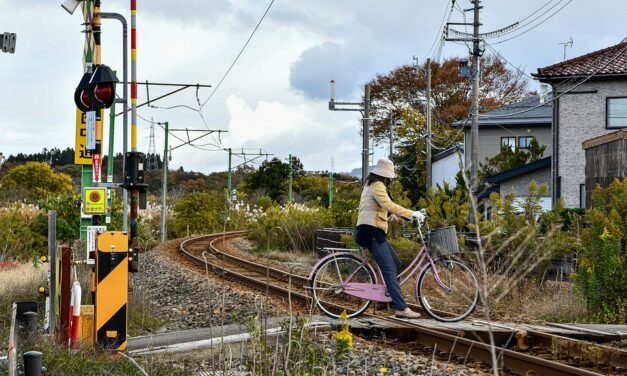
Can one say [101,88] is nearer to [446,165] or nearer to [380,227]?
[380,227]

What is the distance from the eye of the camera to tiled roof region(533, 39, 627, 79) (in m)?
33.4

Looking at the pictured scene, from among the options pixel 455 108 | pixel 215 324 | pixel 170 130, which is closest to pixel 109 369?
pixel 215 324

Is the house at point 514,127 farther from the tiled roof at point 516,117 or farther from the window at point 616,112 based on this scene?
the window at point 616,112

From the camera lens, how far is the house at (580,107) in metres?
33.8

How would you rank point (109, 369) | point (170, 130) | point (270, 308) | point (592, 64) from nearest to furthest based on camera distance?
point (109, 369), point (270, 308), point (592, 64), point (170, 130)

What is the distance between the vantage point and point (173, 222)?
149ft

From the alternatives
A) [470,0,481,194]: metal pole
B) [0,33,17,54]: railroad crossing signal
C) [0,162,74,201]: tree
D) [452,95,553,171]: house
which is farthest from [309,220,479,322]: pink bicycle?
[0,162,74,201]: tree

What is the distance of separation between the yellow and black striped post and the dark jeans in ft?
10.1

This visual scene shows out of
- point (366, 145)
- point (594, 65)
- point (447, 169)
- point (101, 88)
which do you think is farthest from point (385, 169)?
point (447, 169)

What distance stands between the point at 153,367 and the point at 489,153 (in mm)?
43706

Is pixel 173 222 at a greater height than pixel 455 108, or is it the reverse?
pixel 455 108

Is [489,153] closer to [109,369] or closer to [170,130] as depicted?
[170,130]

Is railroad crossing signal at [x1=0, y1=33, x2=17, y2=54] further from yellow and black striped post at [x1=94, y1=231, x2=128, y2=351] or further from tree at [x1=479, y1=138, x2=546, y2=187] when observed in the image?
tree at [x1=479, y1=138, x2=546, y2=187]

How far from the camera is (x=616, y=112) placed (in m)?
34.2
